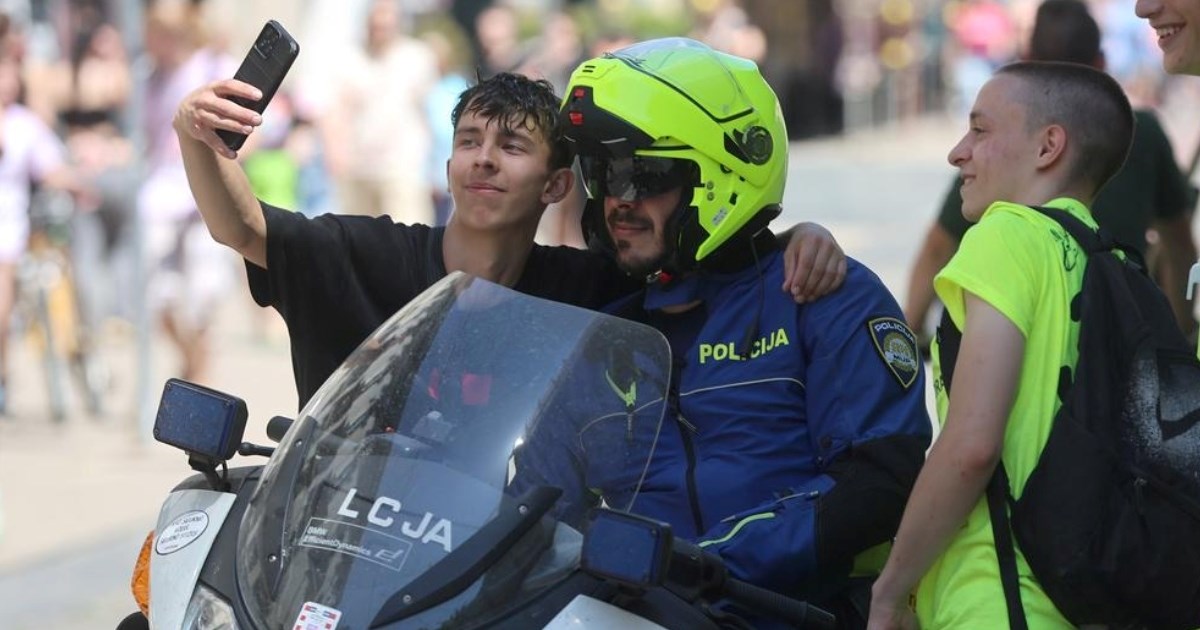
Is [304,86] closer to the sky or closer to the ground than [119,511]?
closer to the sky

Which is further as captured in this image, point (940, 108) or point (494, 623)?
point (940, 108)

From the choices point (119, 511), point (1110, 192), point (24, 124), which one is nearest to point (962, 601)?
point (1110, 192)

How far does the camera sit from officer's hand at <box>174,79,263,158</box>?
3.71 meters

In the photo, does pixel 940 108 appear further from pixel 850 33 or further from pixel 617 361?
pixel 617 361

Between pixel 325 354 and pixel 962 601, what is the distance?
1.48 m

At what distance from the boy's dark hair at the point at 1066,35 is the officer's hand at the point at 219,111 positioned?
2.87m

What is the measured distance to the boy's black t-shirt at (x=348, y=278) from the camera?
397cm

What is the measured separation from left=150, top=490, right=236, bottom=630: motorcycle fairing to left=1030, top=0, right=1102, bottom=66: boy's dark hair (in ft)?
Result: 10.7

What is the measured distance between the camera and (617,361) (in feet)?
10.5

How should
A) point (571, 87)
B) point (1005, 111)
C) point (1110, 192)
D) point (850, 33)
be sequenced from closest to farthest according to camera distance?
point (1005, 111) < point (571, 87) < point (1110, 192) < point (850, 33)

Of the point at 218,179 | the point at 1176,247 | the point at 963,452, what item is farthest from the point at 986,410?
the point at 1176,247

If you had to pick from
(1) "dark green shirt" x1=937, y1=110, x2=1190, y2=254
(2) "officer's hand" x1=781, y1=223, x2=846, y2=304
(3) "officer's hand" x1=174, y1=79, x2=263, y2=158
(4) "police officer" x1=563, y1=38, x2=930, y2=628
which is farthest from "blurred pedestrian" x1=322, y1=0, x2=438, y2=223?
(2) "officer's hand" x1=781, y1=223, x2=846, y2=304

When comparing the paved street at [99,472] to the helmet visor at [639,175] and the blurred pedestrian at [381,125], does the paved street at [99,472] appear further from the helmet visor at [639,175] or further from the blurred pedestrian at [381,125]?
the helmet visor at [639,175]

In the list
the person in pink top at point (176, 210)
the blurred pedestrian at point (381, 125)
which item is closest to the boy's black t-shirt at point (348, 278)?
the person in pink top at point (176, 210)
